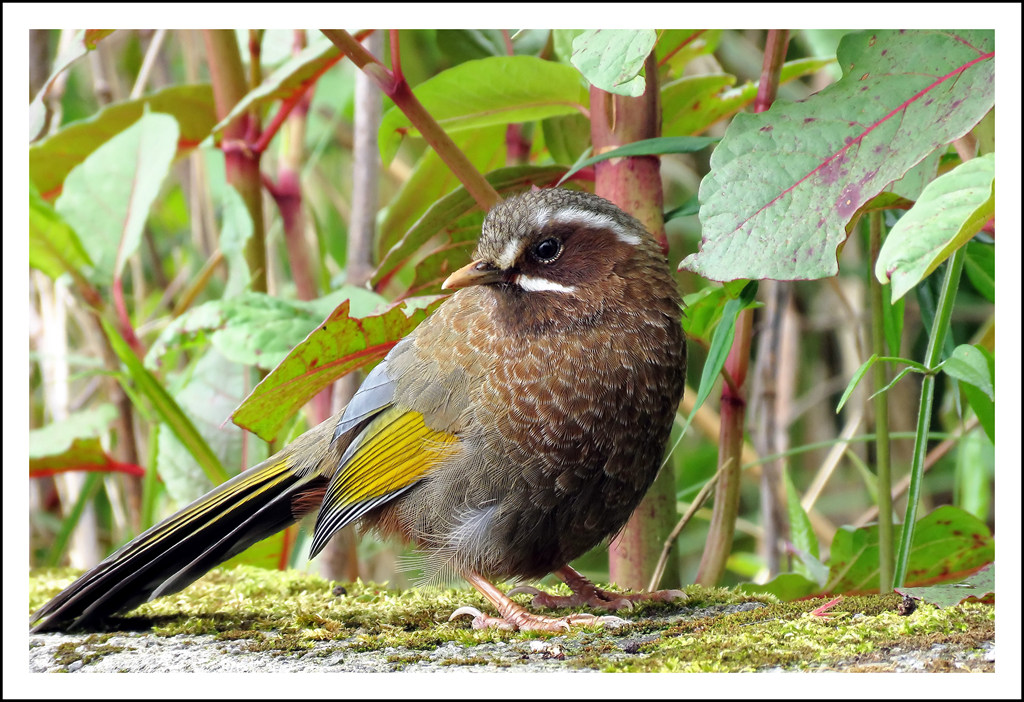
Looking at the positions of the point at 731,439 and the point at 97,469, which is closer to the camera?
the point at 731,439

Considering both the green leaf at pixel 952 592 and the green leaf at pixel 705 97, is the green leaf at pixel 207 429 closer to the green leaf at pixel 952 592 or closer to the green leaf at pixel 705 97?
the green leaf at pixel 705 97

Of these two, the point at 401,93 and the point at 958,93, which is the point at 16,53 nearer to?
the point at 401,93

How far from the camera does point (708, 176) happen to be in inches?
77.1

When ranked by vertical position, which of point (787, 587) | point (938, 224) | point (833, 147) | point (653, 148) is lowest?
point (787, 587)

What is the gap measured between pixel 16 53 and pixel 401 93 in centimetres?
81

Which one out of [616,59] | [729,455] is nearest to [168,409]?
[729,455]

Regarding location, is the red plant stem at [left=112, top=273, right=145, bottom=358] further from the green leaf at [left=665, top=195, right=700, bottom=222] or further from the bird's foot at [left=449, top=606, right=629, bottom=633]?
the green leaf at [left=665, top=195, right=700, bottom=222]

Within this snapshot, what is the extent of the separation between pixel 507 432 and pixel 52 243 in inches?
62.8

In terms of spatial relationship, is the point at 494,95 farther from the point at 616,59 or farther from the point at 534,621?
the point at 534,621

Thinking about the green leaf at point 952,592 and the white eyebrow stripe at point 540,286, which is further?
the white eyebrow stripe at point 540,286

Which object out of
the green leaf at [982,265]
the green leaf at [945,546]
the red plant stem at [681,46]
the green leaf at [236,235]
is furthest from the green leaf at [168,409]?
the green leaf at [982,265]

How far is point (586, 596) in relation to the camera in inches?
100

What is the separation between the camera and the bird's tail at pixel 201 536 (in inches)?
90.6
